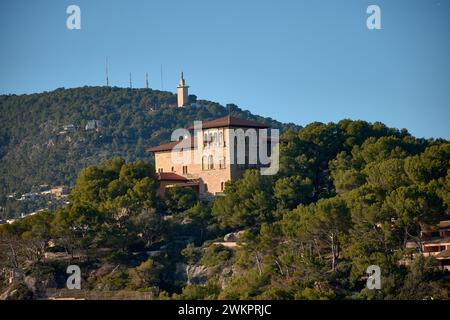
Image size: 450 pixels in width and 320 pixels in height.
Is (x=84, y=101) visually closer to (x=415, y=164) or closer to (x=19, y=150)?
(x=19, y=150)

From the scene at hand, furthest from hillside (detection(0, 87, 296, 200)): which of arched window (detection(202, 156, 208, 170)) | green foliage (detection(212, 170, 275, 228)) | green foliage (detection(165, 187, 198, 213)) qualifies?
green foliage (detection(212, 170, 275, 228))

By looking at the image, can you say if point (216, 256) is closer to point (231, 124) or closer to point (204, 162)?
point (231, 124)

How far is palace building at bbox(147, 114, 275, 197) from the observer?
6969 cm

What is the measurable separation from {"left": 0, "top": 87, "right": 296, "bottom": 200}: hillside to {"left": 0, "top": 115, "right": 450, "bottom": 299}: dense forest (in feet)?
174

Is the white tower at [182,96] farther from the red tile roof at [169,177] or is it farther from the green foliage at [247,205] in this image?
the green foliage at [247,205]

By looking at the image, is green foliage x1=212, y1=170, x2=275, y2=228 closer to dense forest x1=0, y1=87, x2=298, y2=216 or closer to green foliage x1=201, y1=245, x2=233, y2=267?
green foliage x1=201, y1=245, x2=233, y2=267

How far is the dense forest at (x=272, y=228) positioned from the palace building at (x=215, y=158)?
1.63 meters

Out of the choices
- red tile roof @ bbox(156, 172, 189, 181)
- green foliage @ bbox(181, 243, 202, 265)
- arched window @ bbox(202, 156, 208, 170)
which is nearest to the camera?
green foliage @ bbox(181, 243, 202, 265)

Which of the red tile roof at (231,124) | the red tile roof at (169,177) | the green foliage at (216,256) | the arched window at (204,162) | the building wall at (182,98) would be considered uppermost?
the building wall at (182,98)

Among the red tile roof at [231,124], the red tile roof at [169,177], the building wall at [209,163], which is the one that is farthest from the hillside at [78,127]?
the red tile roof at [231,124]

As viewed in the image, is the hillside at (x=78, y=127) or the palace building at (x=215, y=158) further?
the hillside at (x=78, y=127)

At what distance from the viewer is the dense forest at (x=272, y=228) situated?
177 ft

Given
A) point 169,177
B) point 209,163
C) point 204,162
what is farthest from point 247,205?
point 169,177
